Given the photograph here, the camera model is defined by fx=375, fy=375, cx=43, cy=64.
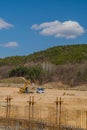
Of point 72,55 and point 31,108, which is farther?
point 72,55

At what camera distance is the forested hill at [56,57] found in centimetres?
9362

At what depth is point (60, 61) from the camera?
92.1 m

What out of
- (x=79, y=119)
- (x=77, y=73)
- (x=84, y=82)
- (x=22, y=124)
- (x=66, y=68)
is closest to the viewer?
(x=22, y=124)

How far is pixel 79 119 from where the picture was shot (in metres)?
24.8

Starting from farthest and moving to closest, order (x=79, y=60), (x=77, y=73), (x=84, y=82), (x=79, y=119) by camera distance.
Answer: (x=79, y=60) → (x=77, y=73) → (x=84, y=82) → (x=79, y=119)

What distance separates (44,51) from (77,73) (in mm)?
49658

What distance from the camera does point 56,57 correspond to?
101625 mm

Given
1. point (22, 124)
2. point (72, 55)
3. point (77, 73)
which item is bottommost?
point (22, 124)

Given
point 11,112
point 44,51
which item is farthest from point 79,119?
point 44,51

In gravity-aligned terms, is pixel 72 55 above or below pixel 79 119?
above

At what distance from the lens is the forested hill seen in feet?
307

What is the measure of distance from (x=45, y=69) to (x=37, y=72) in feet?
16.1

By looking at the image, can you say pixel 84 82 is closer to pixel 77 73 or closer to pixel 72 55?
pixel 77 73

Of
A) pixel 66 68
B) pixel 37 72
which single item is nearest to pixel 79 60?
pixel 66 68
